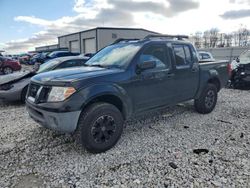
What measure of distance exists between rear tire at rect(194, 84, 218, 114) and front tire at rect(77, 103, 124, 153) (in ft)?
8.96

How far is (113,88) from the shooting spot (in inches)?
148

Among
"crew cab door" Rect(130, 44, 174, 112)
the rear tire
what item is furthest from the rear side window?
the rear tire

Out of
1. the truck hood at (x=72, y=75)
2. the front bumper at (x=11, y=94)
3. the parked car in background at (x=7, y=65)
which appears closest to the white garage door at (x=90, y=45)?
the parked car in background at (x=7, y=65)

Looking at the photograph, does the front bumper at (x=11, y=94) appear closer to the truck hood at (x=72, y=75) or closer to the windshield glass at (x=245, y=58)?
the truck hood at (x=72, y=75)

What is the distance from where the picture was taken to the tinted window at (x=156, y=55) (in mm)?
4355

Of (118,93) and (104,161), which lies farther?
(118,93)

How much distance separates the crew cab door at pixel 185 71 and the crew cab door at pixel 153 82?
28 centimetres

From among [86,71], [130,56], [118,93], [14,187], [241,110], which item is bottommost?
[14,187]

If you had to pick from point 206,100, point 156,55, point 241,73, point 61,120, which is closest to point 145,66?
point 156,55

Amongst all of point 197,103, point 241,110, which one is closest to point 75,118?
point 197,103

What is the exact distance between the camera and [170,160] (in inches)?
139

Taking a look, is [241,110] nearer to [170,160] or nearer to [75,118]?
[170,160]

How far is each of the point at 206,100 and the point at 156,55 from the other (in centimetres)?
220

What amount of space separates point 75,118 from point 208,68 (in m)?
3.87
